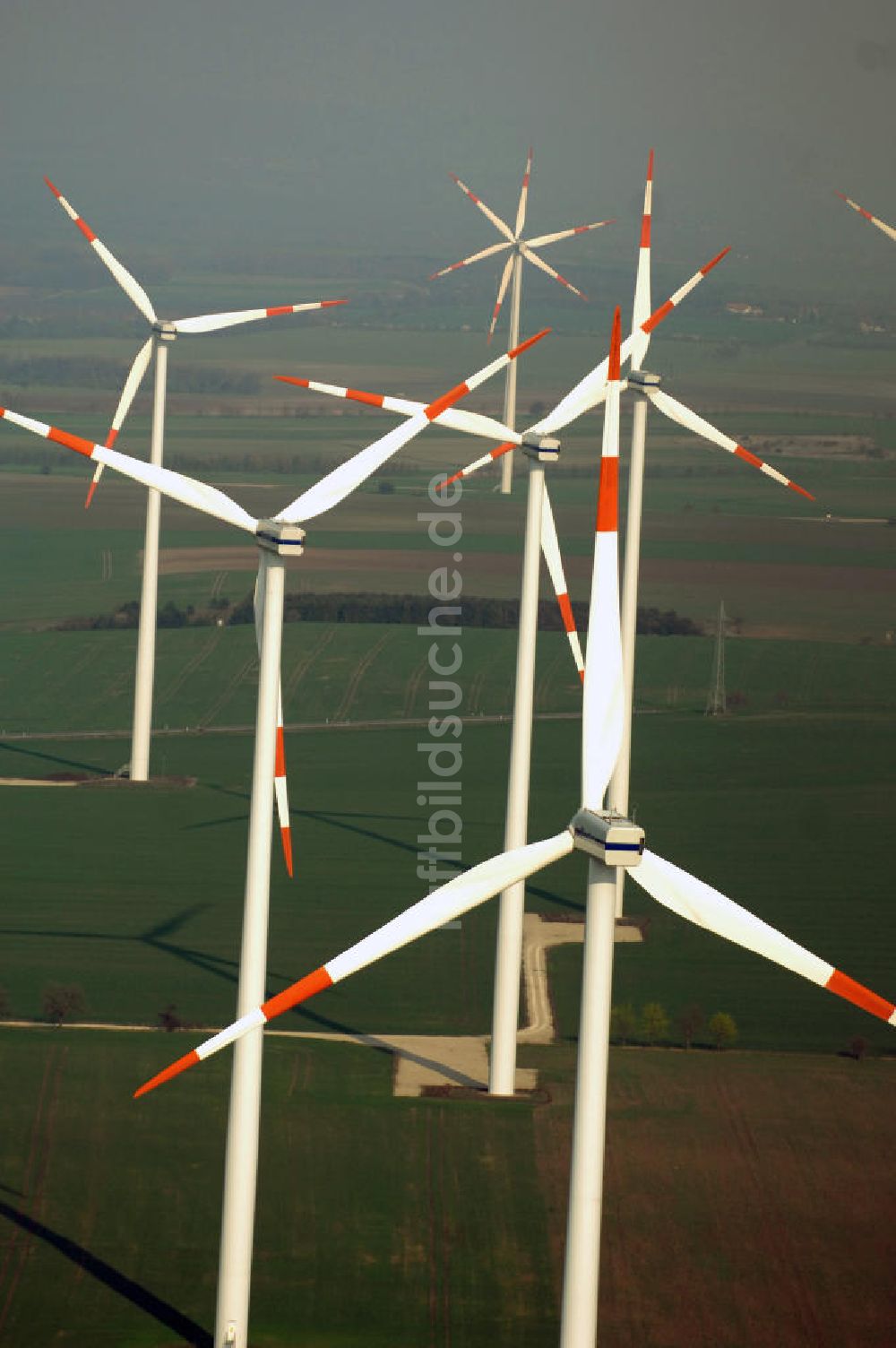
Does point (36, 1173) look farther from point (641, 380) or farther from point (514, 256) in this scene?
point (514, 256)

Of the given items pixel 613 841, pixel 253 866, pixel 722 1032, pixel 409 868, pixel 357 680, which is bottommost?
pixel 722 1032

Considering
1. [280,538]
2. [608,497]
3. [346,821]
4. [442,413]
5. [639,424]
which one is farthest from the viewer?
[346,821]

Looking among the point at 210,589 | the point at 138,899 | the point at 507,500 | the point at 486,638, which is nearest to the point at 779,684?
the point at 486,638

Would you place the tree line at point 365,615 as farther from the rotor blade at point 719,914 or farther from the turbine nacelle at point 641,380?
the rotor blade at point 719,914

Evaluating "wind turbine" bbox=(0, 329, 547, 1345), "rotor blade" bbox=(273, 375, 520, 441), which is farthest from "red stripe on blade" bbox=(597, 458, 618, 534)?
"rotor blade" bbox=(273, 375, 520, 441)

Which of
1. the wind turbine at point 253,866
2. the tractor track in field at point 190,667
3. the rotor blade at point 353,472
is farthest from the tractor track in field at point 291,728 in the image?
the wind turbine at point 253,866

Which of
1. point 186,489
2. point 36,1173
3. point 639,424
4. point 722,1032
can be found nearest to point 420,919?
point 186,489

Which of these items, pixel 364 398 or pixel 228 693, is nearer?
pixel 364 398
